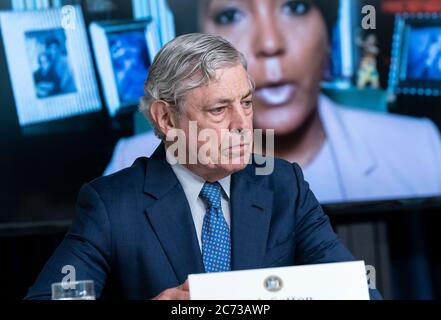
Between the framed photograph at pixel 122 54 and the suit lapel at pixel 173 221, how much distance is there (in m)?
1.58

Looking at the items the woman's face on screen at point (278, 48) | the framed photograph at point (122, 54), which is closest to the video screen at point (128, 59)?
the framed photograph at point (122, 54)

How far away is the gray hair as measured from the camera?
2002 mm

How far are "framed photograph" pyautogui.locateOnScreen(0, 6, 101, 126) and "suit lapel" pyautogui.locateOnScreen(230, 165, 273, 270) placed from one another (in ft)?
5.35

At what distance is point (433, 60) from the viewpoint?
4082mm

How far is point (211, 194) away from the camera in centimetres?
211

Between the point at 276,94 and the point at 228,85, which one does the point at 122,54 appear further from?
the point at 228,85

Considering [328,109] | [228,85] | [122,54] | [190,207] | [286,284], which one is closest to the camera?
[286,284]

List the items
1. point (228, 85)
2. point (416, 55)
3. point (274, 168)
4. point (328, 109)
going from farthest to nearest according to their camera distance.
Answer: point (416, 55)
point (328, 109)
point (274, 168)
point (228, 85)

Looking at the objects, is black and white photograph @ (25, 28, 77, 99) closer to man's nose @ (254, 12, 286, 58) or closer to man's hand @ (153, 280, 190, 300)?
man's nose @ (254, 12, 286, 58)

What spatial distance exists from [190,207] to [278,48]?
185 centimetres

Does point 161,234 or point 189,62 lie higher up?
point 189,62

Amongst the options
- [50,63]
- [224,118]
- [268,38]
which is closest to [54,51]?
[50,63]
